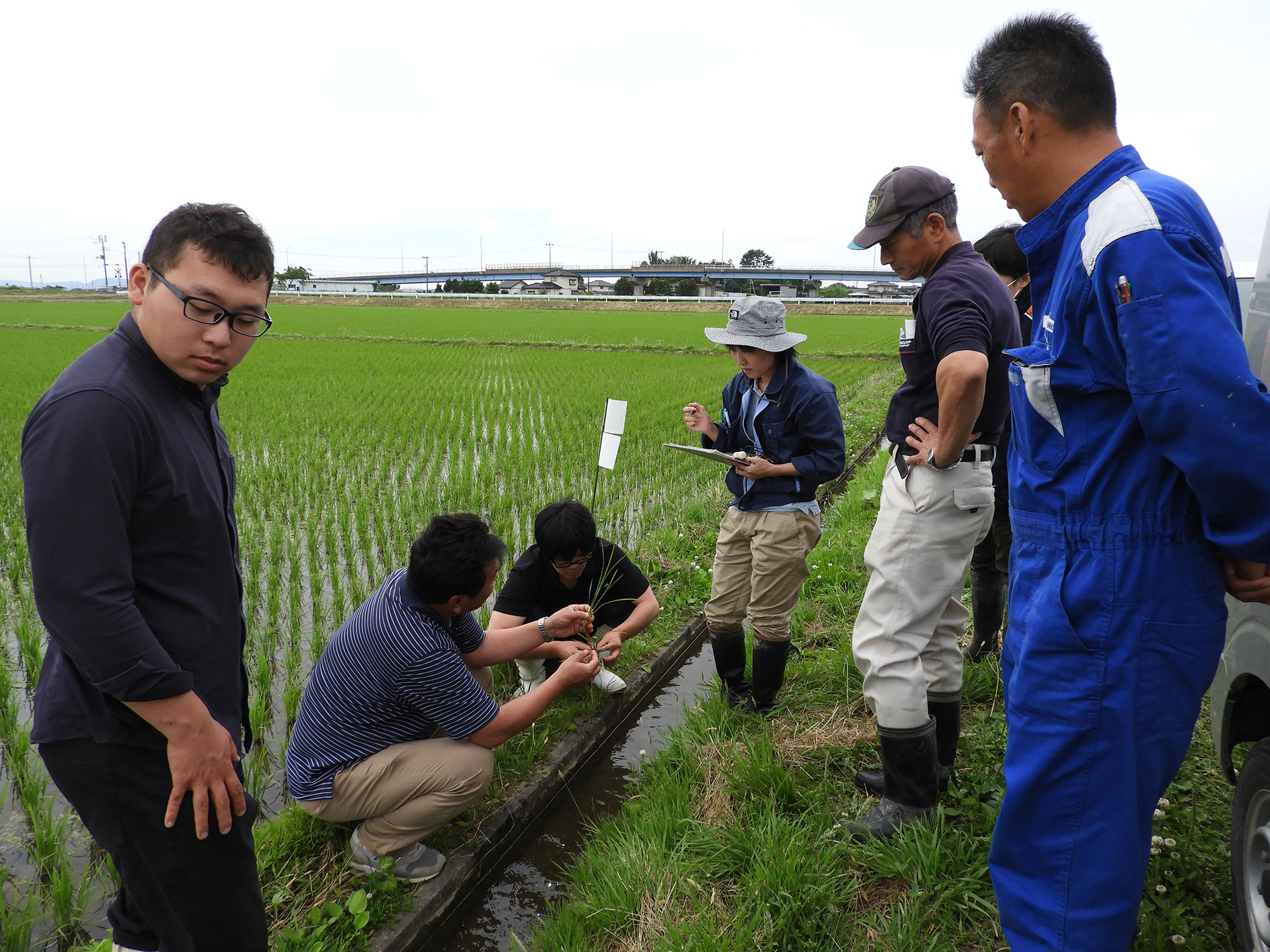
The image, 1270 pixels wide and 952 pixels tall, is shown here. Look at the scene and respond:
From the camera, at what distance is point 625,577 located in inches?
134

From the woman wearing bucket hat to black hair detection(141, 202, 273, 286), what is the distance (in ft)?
5.61

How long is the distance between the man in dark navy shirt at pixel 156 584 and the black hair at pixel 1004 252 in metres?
2.76

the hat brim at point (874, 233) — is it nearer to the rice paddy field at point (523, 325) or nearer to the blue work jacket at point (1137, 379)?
the blue work jacket at point (1137, 379)

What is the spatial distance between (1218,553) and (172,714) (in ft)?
6.17

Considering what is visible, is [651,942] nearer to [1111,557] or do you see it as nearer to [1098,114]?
[1111,557]

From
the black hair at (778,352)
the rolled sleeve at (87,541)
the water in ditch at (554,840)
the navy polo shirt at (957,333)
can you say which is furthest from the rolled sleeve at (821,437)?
the rolled sleeve at (87,541)

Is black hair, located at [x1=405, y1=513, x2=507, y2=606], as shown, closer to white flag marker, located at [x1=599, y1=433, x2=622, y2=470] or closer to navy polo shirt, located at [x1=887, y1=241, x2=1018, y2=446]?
white flag marker, located at [x1=599, y1=433, x2=622, y2=470]

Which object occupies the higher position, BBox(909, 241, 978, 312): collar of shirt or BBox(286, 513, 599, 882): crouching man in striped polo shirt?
BBox(909, 241, 978, 312): collar of shirt

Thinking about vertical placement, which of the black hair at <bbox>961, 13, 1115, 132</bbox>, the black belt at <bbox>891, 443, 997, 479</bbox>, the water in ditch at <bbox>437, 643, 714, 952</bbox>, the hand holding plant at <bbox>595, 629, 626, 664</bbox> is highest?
the black hair at <bbox>961, 13, 1115, 132</bbox>

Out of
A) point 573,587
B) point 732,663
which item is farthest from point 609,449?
point 732,663

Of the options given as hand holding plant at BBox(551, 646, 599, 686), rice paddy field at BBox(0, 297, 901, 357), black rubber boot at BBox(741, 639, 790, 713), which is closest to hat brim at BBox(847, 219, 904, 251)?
black rubber boot at BBox(741, 639, 790, 713)

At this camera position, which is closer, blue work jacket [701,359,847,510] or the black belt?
the black belt

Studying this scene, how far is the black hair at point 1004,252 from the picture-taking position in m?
3.11

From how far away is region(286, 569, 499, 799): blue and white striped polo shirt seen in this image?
2299 millimetres
